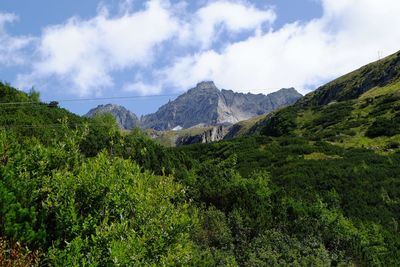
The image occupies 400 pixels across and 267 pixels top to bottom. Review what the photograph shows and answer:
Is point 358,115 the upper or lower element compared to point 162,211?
upper

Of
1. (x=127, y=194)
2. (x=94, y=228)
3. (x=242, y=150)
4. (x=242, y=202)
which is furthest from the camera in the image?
(x=242, y=150)

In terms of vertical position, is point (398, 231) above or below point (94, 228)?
below

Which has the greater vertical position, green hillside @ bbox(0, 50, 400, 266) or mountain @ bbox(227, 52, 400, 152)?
mountain @ bbox(227, 52, 400, 152)

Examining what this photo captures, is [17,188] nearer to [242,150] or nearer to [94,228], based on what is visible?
[94,228]

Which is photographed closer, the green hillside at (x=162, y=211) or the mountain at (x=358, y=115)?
the green hillside at (x=162, y=211)

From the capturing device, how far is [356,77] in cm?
17788

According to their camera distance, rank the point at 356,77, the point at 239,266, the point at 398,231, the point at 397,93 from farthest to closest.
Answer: the point at 356,77
the point at 397,93
the point at 398,231
the point at 239,266

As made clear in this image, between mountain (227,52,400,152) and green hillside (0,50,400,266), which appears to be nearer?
green hillside (0,50,400,266)

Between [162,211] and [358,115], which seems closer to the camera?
[162,211]

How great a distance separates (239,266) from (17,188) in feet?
37.5

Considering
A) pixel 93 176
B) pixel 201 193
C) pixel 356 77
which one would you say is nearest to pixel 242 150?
pixel 201 193

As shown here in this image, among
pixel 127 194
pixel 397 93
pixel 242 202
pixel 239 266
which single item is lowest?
pixel 239 266

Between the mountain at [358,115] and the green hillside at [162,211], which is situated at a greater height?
the mountain at [358,115]

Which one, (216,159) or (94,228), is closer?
(94,228)
